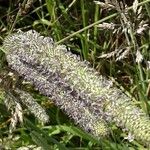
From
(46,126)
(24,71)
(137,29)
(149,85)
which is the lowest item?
(46,126)

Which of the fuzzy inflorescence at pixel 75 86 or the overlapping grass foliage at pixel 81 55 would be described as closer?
the fuzzy inflorescence at pixel 75 86

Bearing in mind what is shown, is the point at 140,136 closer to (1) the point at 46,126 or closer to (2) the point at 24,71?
(2) the point at 24,71

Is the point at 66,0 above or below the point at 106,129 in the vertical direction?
above

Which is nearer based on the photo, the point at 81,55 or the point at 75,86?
the point at 75,86

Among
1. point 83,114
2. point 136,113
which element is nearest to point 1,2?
point 83,114

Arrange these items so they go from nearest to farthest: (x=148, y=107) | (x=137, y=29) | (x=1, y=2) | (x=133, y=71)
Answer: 1. (x=137, y=29)
2. (x=148, y=107)
3. (x=133, y=71)
4. (x=1, y=2)

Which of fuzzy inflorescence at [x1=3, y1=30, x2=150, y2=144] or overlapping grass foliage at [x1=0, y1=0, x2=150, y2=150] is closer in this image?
fuzzy inflorescence at [x1=3, y1=30, x2=150, y2=144]

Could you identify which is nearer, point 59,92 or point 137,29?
point 59,92

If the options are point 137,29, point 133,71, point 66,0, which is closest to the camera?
point 137,29
